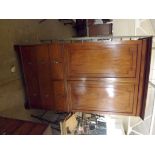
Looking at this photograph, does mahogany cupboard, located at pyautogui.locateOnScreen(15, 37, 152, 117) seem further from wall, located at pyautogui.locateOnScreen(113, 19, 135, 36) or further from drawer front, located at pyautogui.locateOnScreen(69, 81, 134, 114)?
wall, located at pyautogui.locateOnScreen(113, 19, 135, 36)

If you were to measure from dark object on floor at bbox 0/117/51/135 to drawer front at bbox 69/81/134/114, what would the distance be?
0.58 meters

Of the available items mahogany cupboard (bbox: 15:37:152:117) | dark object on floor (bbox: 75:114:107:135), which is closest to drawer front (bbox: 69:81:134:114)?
mahogany cupboard (bbox: 15:37:152:117)

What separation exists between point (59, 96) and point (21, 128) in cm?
64

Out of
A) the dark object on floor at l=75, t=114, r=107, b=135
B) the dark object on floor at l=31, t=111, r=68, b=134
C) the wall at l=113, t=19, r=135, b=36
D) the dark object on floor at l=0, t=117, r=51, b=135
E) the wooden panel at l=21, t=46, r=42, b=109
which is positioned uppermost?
the wall at l=113, t=19, r=135, b=36

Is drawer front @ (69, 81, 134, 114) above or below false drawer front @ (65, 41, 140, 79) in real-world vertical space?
below

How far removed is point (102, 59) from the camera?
67.5 inches

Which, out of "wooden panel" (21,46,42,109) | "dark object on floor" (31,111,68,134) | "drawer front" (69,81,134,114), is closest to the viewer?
"drawer front" (69,81,134,114)

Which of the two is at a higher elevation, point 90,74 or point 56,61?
point 56,61

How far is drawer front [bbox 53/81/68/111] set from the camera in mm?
1920

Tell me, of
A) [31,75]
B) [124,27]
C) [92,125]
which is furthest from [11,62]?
[124,27]

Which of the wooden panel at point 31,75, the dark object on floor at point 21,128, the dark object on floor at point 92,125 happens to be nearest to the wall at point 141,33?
the dark object on floor at point 92,125

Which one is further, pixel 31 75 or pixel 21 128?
pixel 31 75

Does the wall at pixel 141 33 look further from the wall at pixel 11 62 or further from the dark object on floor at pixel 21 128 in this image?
the dark object on floor at pixel 21 128

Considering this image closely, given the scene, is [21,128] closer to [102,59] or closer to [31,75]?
[31,75]
